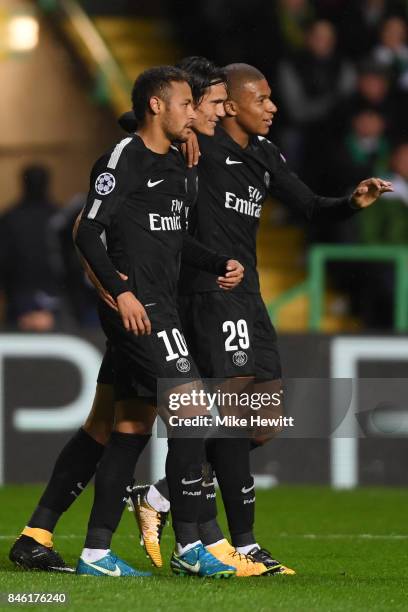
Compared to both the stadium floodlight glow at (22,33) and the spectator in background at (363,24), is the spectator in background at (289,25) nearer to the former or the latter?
the spectator in background at (363,24)

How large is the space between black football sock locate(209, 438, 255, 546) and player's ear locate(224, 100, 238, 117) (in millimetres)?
1275

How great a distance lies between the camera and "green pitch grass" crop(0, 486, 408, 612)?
5.33 m

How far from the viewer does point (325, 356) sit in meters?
10.2

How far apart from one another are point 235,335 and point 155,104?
99 centimetres

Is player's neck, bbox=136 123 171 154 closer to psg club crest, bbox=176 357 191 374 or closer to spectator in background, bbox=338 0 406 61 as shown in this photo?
psg club crest, bbox=176 357 191 374

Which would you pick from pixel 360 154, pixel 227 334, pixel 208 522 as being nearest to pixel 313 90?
pixel 360 154

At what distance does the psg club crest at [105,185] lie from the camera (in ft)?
18.8

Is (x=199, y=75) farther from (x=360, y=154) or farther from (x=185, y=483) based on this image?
(x=360, y=154)

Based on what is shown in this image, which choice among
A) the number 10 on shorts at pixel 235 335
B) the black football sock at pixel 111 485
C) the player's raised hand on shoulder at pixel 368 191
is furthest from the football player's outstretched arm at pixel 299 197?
the black football sock at pixel 111 485

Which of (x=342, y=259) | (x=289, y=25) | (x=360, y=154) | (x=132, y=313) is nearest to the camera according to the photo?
(x=132, y=313)

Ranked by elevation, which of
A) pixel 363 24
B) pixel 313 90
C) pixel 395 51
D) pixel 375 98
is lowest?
pixel 375 98

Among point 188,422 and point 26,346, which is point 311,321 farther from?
point 188,422

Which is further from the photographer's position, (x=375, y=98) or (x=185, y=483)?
(x=375, y=98)

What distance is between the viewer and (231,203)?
21.3ft
